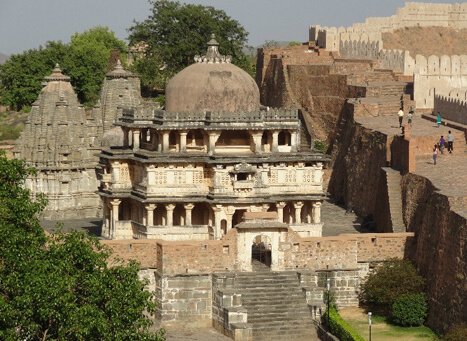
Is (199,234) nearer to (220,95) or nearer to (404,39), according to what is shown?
(220,95)

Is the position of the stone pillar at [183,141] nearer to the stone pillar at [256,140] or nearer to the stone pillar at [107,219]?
the stone pillar at [256,140]

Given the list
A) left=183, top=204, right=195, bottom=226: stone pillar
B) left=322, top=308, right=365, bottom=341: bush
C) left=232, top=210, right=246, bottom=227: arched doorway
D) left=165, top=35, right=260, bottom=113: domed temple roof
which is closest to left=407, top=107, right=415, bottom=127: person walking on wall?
left=165, top=35, right=260, bottom=113: domed temple roof

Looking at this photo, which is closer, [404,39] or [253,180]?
[253,180]

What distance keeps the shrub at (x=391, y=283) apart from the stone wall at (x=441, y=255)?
0.30 meters

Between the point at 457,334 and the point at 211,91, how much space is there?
13.1 meters

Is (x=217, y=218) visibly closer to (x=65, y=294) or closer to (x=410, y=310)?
(x=410, y=310)

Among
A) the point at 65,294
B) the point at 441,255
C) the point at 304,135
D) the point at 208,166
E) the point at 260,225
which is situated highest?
the point at 304,135

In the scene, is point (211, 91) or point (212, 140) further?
point (211, 91)

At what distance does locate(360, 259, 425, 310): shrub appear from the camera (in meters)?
45.9

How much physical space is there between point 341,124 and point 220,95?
14437mm

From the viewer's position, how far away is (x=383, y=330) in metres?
44.9

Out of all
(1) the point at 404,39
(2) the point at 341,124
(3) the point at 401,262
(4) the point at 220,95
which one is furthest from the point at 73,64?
(3) the point at 401,262

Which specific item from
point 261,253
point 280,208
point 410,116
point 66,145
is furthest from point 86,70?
point 261,253

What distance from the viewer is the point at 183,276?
46344 millimetres
